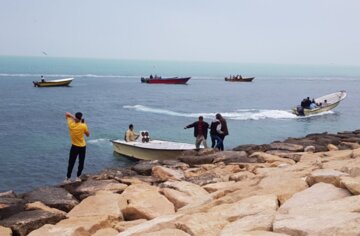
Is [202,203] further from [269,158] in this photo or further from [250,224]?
[269,158]

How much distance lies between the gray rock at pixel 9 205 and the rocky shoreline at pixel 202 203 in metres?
0.02

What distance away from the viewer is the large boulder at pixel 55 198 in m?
8.84

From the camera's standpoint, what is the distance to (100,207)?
8070mm

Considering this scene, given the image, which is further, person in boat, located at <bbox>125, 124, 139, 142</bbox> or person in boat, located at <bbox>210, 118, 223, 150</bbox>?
person in boat, located at <bbox>125, 124, 139, 142</bbox>

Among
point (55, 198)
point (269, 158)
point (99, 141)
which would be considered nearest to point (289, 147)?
point (269, 158)

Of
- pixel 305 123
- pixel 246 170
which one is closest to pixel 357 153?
pixel 246 170

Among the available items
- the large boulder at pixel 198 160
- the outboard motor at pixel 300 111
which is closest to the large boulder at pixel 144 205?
the large boulder at pixel 198 160

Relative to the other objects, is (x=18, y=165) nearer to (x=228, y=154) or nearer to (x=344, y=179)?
(x=228, y=154)

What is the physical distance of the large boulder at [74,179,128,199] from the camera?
9.66m

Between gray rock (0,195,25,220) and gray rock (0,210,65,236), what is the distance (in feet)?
1.46

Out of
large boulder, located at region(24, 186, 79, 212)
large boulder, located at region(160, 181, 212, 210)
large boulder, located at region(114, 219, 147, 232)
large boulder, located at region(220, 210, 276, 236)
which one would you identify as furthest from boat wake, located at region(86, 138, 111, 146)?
large boulder, located at region(220, 210, 276, 236)

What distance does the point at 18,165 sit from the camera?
73.4 ft

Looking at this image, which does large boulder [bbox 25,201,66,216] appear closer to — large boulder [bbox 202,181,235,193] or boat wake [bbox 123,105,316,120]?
large boulder [bbox 202,181,235,193]

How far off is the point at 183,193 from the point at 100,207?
5.27 ft
